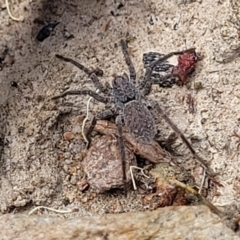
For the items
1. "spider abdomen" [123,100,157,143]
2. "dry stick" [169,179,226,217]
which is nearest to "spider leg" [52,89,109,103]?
"spider abdomen" [123,100,157,143]

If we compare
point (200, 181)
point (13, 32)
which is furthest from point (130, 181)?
point (13, 32)

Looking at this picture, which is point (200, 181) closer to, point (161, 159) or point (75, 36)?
point (161, 159)

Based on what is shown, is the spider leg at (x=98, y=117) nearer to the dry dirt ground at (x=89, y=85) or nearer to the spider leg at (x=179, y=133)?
the dry dirt ground at (x=89, y=85)

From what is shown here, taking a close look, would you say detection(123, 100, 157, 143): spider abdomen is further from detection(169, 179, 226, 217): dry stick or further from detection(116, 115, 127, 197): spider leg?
detection(169, 179, 226, 217): dry stick

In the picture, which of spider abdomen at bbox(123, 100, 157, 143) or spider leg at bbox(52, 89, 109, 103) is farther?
spider leg at bbox(52, 89, 109, 103)

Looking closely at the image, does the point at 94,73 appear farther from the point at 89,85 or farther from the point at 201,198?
the point at 201,198

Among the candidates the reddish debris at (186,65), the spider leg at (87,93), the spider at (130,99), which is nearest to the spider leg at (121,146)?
the spider at (130,99)
